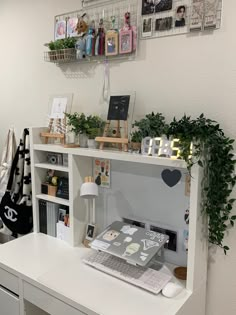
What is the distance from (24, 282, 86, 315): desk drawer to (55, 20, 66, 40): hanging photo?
1527 mm

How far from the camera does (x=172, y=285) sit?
1340mm

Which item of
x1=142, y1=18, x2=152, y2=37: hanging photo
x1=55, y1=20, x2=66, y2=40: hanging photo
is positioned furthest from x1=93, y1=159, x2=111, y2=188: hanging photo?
x1=55, y1=20, x2=66, y2=40: hanging photo

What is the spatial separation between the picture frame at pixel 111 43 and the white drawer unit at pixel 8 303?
1.49 m

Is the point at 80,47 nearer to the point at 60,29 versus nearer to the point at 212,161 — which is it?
the point at 60,29

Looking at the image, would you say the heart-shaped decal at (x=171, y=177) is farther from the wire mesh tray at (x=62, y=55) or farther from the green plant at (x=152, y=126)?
the wire mesh tray at (x=62, y=55)

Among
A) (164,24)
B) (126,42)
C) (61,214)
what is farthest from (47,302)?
(164,24)

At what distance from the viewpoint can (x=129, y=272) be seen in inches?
57.0

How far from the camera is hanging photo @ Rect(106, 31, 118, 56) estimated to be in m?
1.62

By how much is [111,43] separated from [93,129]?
1.65ft

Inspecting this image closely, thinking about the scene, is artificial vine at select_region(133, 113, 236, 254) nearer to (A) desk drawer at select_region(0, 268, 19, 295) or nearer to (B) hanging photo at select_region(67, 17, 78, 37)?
(B) hanging photo at select_region(67, 17, 78, 37)

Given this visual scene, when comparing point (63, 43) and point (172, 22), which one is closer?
point (172, 22)

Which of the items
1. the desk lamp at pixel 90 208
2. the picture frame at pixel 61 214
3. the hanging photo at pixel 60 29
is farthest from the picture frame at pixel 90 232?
the hanging photo at pixel 60 29

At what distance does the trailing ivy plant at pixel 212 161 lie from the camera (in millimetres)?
1233

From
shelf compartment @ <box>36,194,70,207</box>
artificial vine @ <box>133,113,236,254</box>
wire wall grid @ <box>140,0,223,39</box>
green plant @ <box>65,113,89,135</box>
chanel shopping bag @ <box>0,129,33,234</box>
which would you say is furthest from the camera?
chanel shopping bag @ <box>0,129,33,234</box>
